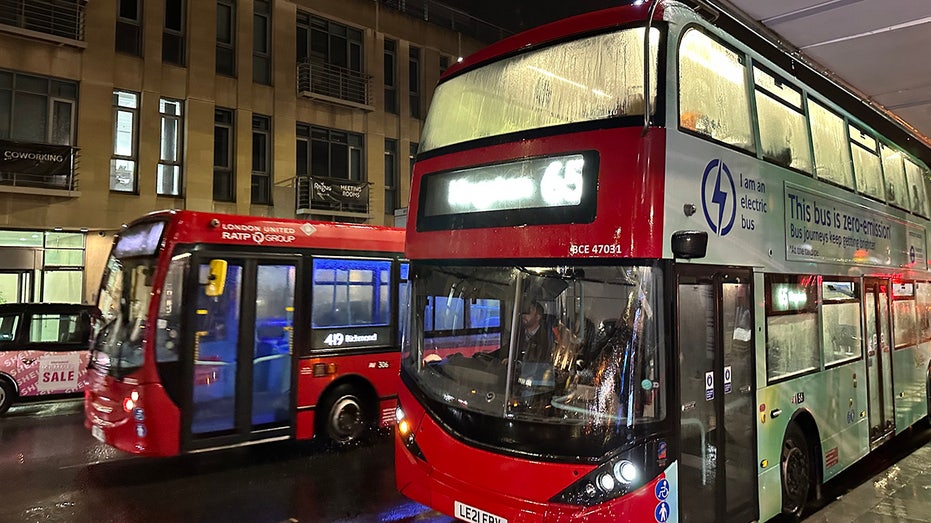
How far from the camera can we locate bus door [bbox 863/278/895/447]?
7.44 metres

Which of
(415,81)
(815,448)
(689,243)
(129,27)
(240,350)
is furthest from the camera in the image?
(415,81)

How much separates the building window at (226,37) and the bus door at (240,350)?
1427 cm

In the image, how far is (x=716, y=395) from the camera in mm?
4594

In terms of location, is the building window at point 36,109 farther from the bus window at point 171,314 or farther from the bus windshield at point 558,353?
the bus windshield at point 558,353

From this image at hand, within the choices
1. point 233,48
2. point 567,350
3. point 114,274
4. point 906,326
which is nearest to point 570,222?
point 567,350

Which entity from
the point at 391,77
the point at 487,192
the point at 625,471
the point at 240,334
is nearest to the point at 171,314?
the point at 240,334

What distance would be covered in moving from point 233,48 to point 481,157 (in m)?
17.9

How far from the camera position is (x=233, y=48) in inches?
770

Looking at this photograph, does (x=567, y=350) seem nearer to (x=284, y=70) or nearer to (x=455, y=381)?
(x=455, y=381)

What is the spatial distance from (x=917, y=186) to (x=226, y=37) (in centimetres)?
1946

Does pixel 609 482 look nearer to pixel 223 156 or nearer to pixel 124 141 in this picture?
pixel 124 141

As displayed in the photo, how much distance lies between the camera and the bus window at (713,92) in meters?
4.42

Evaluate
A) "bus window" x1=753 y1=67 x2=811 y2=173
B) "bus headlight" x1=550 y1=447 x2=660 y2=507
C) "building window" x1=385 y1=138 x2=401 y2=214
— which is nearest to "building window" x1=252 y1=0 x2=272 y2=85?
"building window" x1=385 y1=138 x2=401 y2=214

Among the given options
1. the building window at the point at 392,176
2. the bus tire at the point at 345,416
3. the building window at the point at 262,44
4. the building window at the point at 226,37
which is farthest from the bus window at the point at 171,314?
the building window at the point at 392,176
